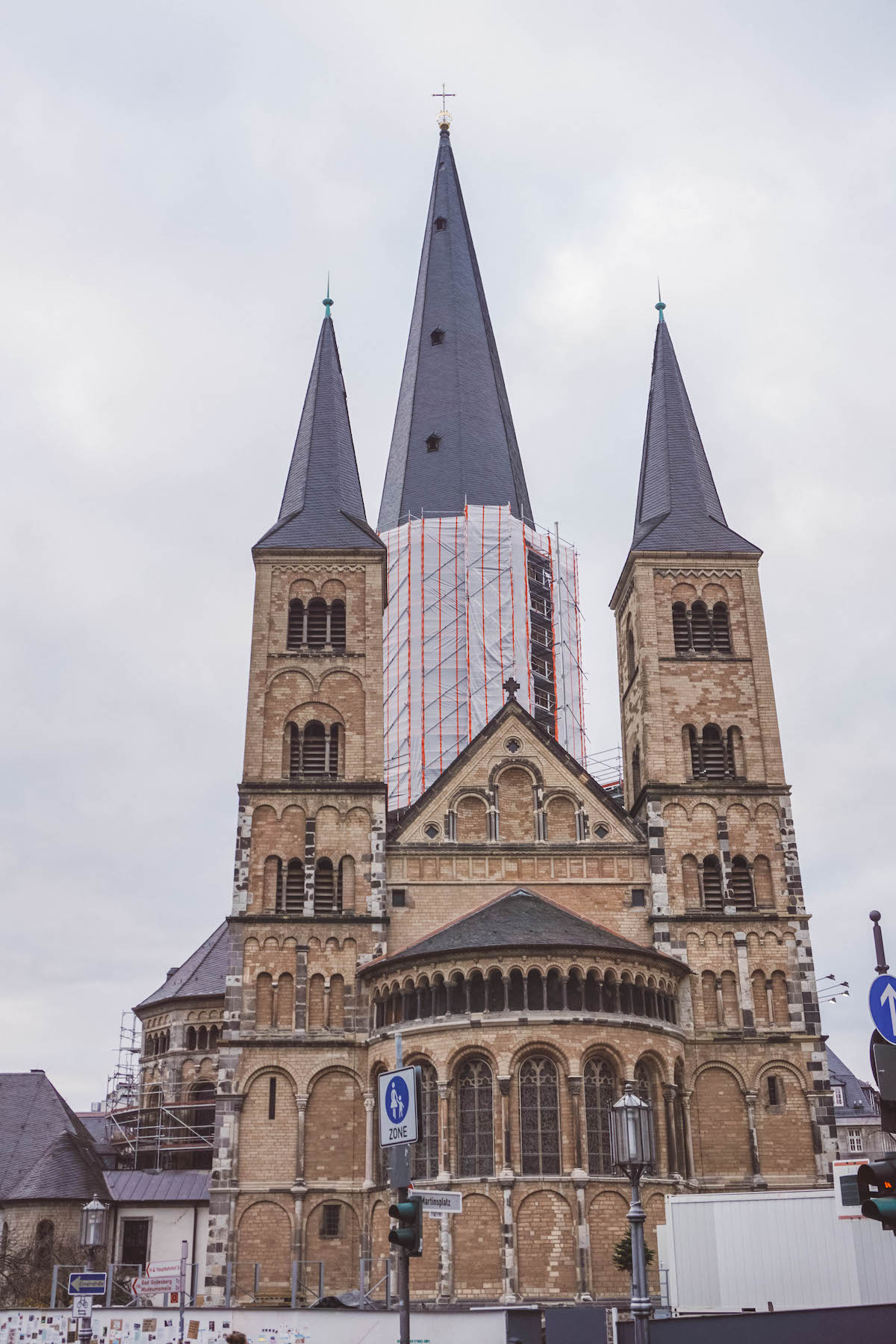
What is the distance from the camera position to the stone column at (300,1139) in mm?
36156

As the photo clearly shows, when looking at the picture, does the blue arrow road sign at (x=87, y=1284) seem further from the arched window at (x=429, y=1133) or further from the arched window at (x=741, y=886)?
the arched window at (x=741, y=886)

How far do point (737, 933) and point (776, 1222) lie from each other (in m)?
14.1

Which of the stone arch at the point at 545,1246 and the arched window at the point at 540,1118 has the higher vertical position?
the arched window at the point at 540,1118

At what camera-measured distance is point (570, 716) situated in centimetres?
6000

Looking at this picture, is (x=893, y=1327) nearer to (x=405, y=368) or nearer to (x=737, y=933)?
(x=737, y=933)

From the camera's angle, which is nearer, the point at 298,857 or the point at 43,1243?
the point at 298,857

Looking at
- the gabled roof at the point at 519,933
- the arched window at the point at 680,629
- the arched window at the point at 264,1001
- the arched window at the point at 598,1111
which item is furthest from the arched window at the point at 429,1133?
the arched window at the point at 680,629

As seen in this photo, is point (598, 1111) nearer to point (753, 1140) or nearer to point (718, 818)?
point (753, 1140)

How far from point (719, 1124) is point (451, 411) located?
111 ft

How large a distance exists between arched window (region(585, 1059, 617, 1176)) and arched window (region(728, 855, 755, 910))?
24.4 ft

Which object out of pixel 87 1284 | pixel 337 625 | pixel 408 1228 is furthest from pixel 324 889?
pixel 408 1228

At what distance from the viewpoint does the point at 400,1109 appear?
16281mm

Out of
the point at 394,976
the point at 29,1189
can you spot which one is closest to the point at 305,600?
the point at 394,976

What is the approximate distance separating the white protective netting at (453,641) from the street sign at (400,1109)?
3713 cm
